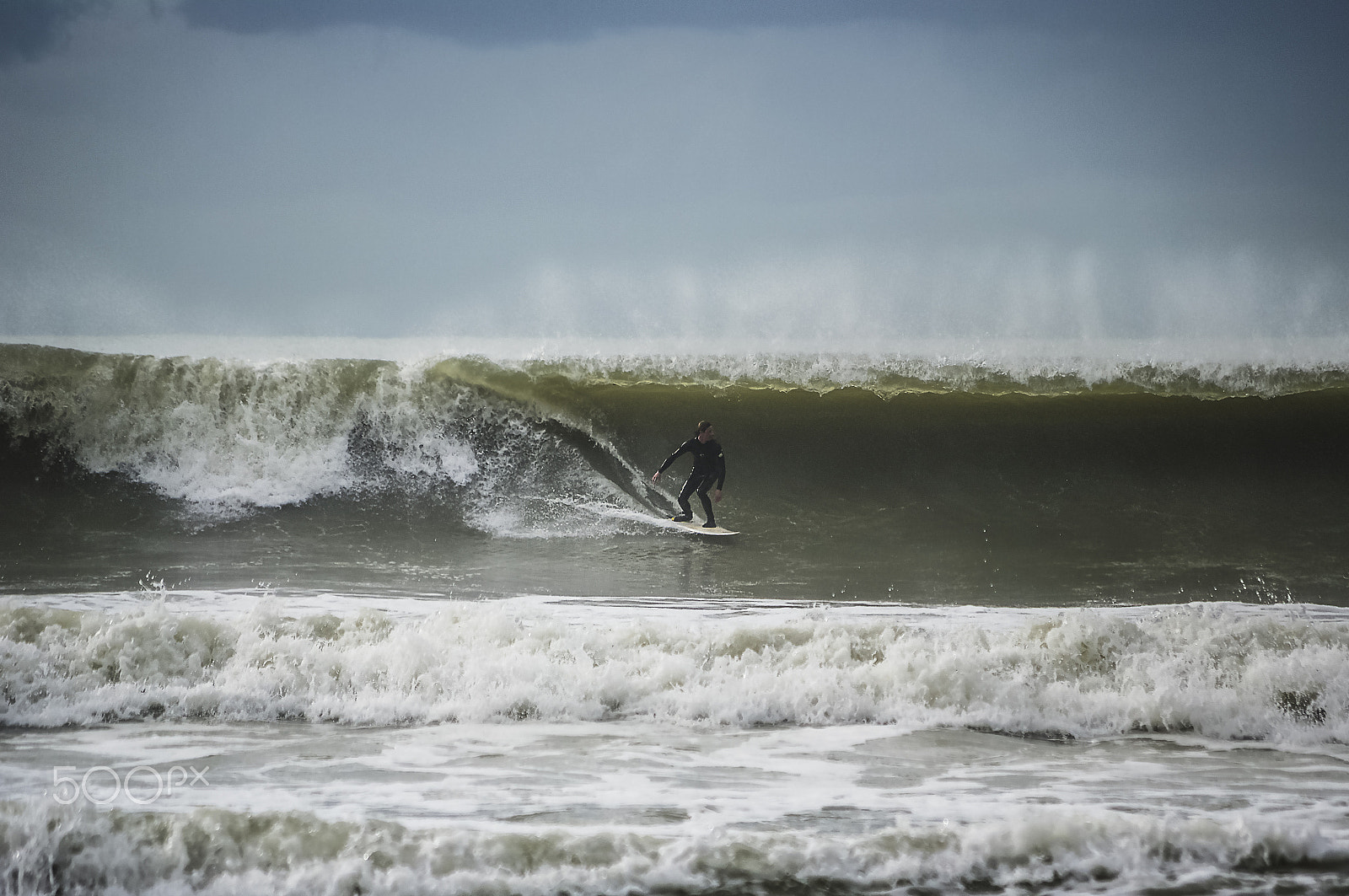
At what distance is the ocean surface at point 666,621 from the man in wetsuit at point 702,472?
8 centimetres

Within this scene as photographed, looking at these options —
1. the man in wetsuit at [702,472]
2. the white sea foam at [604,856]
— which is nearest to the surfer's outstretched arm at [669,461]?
the man in wetsuit at [702,472]

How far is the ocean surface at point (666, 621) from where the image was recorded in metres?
1.66

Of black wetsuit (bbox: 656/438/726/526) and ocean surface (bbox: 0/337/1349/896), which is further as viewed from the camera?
black wetsuit (bbox: 656/438/726/526)

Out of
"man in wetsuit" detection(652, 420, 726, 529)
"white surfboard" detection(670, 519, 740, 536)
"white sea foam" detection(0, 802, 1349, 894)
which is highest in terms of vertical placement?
"man in wetsuit" detection(652, 420, 726, 529)

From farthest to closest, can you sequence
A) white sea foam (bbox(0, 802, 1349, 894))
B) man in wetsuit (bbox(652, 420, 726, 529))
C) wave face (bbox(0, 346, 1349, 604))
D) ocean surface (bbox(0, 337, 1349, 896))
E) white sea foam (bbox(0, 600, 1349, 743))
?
man in wetsuit (bbox(652, 420, 726, 529)), wave face (bbox(0, 346, 1349, 604)), white sea foam (bbox(0, 600, 1349, 743)), ocean surface (bbox(0, 337, 1349, 896)), white sea foam (bbox(0, 802, 1349, 894))

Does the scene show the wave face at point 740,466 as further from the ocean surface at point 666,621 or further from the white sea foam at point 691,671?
the white sea foam at point 691,671

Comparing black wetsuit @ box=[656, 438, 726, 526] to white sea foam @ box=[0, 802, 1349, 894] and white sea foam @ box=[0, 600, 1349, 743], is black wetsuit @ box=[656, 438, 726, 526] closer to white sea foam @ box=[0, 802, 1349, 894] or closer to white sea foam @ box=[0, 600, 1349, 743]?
white sea foam @ box=[0, 600, 1349, 743]

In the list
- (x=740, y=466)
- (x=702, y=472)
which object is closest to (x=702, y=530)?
(x=702, y=472)

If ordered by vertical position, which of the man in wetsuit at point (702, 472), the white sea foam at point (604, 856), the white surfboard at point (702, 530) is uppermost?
the man in wetsuit at point (702, 472)

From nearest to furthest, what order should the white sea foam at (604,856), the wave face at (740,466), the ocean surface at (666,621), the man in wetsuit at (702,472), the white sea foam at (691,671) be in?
the white sea foam at (604,856) → the ocean surface at (666,621) → the white sea foam at (691,671) → the wave face at (740,466) → the man in wetsuit at (702,472)

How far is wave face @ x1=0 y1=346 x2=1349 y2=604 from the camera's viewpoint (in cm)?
388

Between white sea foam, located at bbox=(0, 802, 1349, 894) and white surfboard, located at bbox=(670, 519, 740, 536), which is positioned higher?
white surfboard, located at bbox=(670, 519, 740, 536)

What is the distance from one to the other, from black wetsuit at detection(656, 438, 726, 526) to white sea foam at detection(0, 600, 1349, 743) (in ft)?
3.31

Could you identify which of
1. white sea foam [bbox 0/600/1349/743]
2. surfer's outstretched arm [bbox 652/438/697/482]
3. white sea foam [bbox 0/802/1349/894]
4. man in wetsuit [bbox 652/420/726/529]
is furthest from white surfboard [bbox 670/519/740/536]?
white sea foam [bbox 0/802/1349/894]
